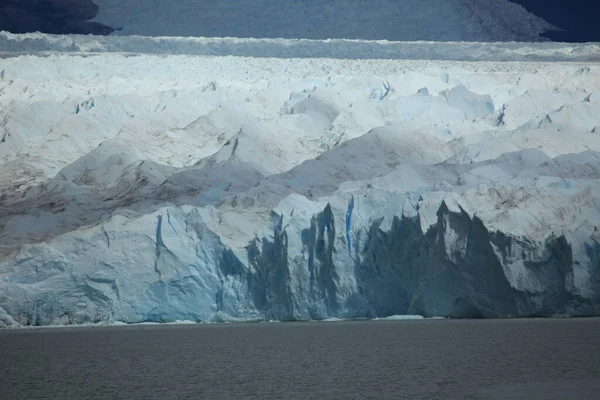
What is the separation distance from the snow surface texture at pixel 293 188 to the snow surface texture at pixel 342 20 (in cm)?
546

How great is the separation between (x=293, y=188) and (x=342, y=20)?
51.5ft

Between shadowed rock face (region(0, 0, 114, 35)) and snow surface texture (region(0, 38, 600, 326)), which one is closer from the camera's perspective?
snow surface texture (region(0, 38, 600, 326))

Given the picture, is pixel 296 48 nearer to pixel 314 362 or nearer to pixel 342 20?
pixel 342 20

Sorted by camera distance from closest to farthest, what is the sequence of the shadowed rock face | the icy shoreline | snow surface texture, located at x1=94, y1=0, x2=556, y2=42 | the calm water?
the calm water, the icy shoreline, snow surface texture, located at x1=94, y1=0, x2=556, y2=42, the shadowed rock face

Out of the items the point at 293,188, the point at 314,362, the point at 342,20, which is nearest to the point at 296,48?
the point at 342,20

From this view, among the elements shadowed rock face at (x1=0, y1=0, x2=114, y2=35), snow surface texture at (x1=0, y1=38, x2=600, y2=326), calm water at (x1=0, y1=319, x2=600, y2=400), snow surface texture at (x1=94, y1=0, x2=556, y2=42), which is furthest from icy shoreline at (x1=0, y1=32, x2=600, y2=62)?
calm water at (x1=0, y1=319, x2=600, y2=400)

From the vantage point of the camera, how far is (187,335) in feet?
85.3

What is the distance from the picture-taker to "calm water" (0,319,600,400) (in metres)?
16.8

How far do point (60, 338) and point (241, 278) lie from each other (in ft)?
14.0

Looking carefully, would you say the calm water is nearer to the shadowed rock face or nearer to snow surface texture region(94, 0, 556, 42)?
snow surface texture region(94, 0, 556, 42)

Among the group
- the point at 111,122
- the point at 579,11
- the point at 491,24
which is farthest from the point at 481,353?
the point at 579,11

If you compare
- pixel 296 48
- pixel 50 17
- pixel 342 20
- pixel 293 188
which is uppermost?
pixel 342 20

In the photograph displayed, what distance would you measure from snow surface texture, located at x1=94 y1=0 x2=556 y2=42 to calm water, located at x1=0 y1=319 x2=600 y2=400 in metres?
16.3

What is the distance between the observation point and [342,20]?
4256 centimetres
